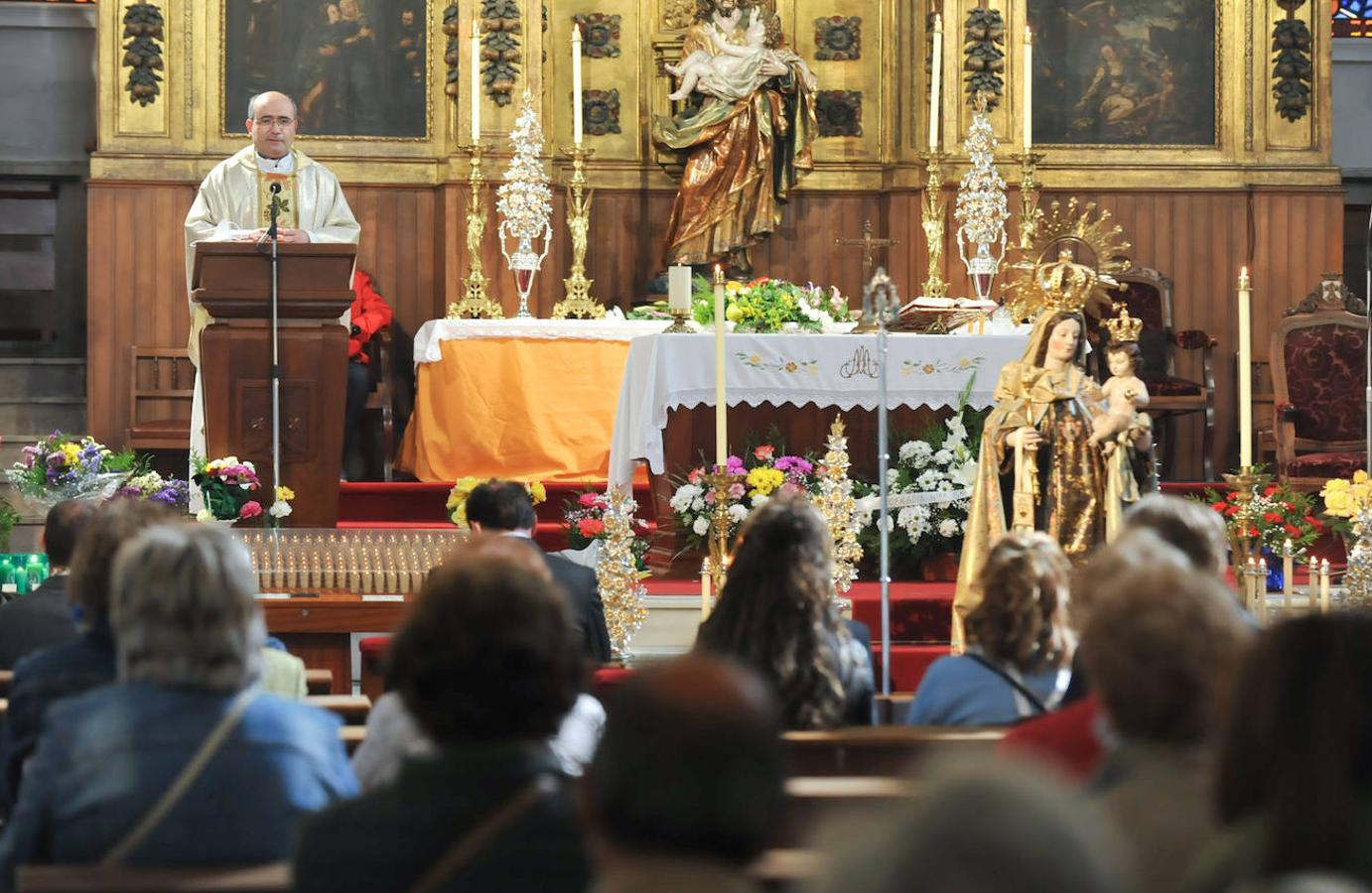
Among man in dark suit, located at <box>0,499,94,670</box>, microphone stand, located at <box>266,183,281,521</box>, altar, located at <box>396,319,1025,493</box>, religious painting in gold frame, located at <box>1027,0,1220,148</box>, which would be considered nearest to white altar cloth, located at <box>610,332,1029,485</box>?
altar, located at <box>396,319,1025,493</box>

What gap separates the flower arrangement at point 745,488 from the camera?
782 cm

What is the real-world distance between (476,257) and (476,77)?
108cm

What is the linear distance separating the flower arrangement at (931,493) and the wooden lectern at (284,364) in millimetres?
2312

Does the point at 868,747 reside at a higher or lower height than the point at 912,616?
higher

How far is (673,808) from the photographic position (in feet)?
5.82

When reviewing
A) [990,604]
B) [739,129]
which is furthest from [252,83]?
[990,604]

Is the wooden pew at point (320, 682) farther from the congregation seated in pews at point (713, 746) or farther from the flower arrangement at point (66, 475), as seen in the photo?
the flower arrangement at point (66, 475)

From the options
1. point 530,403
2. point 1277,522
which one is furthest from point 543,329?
point 1277,522

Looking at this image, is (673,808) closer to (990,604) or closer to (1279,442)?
(990,604)

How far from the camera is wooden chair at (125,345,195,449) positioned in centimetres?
1133

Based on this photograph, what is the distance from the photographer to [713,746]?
5.85 feet

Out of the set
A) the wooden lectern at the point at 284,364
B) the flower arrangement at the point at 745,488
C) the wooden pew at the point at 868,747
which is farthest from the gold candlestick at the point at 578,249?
the wooden pew at the point at 868,747

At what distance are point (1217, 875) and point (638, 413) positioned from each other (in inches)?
270

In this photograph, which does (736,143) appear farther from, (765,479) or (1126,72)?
(765,479)
